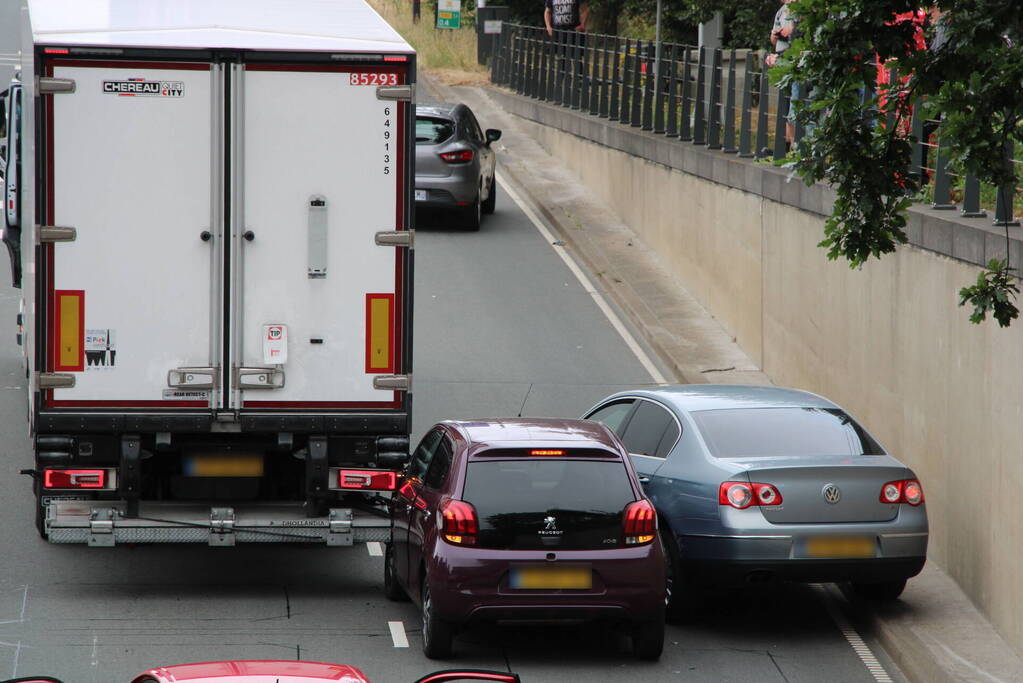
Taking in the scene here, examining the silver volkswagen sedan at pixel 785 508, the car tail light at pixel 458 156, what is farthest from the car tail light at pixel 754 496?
the car tail light at pixel 458 156

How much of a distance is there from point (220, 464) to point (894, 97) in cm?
492

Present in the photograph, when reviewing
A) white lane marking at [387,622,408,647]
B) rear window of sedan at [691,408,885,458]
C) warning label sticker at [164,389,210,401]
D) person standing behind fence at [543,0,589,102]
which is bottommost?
white lane marking at [387,622,408,647]

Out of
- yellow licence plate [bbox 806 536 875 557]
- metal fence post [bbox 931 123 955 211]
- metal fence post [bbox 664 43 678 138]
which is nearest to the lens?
yellow licence plate [bbox 806 536 875 557]

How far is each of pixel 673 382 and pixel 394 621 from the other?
8274 mm

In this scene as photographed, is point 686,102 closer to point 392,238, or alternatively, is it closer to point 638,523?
point 392,238

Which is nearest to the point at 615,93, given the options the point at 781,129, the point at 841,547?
the point at 781,129

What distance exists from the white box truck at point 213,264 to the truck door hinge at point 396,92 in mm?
11

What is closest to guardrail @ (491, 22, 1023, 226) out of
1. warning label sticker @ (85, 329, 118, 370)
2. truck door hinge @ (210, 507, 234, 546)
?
truck door hinge @ (210, 507, 234, 546)

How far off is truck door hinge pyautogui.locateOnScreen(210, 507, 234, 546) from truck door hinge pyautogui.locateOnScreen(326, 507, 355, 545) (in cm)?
62

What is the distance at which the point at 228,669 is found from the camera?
17.9 ft

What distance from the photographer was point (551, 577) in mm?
9508

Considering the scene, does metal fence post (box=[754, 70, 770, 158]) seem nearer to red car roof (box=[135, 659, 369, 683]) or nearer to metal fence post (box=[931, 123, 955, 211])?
metal fence post (box=[931, 123, 955, 211])

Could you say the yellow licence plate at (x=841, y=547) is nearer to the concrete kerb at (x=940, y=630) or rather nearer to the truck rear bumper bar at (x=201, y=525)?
the concrete kerb at (x=940, y=630)

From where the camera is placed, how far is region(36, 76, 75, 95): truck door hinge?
9.93 m
